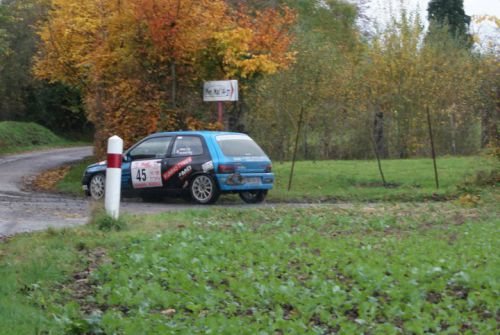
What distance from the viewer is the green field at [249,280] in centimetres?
661

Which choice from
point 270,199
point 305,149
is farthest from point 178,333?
point 305,149

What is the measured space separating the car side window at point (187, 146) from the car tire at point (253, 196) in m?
1.40

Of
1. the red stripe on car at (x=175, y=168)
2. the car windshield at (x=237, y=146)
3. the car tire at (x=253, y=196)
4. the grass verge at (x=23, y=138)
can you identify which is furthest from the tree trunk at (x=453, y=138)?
the grass verge at (x=23, y=138)

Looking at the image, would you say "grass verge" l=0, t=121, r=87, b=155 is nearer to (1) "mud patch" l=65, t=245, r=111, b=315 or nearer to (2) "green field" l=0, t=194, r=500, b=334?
(2) "green field" l=0, t=194, r=500, b=334

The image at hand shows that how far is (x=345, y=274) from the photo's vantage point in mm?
8102

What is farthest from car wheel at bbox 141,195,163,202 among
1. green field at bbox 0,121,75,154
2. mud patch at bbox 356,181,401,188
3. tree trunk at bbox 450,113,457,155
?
green field at bbox 0,121,75,154

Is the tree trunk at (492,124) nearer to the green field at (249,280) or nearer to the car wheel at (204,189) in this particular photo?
the car wheel at (204,189)

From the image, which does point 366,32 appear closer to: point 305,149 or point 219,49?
point 305,149

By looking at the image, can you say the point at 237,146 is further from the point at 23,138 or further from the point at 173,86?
the point at 23,138

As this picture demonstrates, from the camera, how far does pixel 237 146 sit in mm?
17750

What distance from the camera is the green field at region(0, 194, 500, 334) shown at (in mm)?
6613

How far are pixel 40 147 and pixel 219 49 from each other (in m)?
25.1

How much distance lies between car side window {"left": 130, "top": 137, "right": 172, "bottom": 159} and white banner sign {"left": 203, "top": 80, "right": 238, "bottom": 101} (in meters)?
3.33

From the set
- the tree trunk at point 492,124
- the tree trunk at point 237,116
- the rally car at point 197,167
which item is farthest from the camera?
the tree trunk at point 237,116
